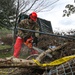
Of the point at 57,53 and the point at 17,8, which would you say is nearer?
the point at 57,53

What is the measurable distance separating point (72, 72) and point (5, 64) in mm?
1205

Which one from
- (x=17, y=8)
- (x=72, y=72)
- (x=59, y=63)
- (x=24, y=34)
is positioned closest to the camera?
(x=72, y=72)

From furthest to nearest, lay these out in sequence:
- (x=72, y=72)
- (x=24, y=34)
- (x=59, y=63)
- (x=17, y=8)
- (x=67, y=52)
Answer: (x=17, y=8)
(x=24, y=34)
(x=67, y=52)
(x=59, y=63)
(x=72, y=72)

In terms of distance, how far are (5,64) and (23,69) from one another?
0.74 m

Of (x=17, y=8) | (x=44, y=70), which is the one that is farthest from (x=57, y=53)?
(x=17, y=8)

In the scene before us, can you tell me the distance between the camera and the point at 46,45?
12164 millimetres

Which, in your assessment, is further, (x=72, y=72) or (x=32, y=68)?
(x=32, y=68)

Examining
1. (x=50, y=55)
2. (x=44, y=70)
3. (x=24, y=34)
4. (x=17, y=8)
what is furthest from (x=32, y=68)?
(x=17, y=8)

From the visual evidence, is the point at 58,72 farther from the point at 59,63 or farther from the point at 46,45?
the point at 46,45

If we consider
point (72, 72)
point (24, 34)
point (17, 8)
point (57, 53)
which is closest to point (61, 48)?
point (57, 53)

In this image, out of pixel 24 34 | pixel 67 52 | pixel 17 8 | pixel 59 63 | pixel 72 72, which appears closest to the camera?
pixel 72 72

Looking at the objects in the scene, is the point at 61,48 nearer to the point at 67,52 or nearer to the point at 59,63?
the point at 67,52

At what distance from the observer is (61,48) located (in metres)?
9.59

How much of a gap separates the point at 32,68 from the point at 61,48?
292 centimetres
